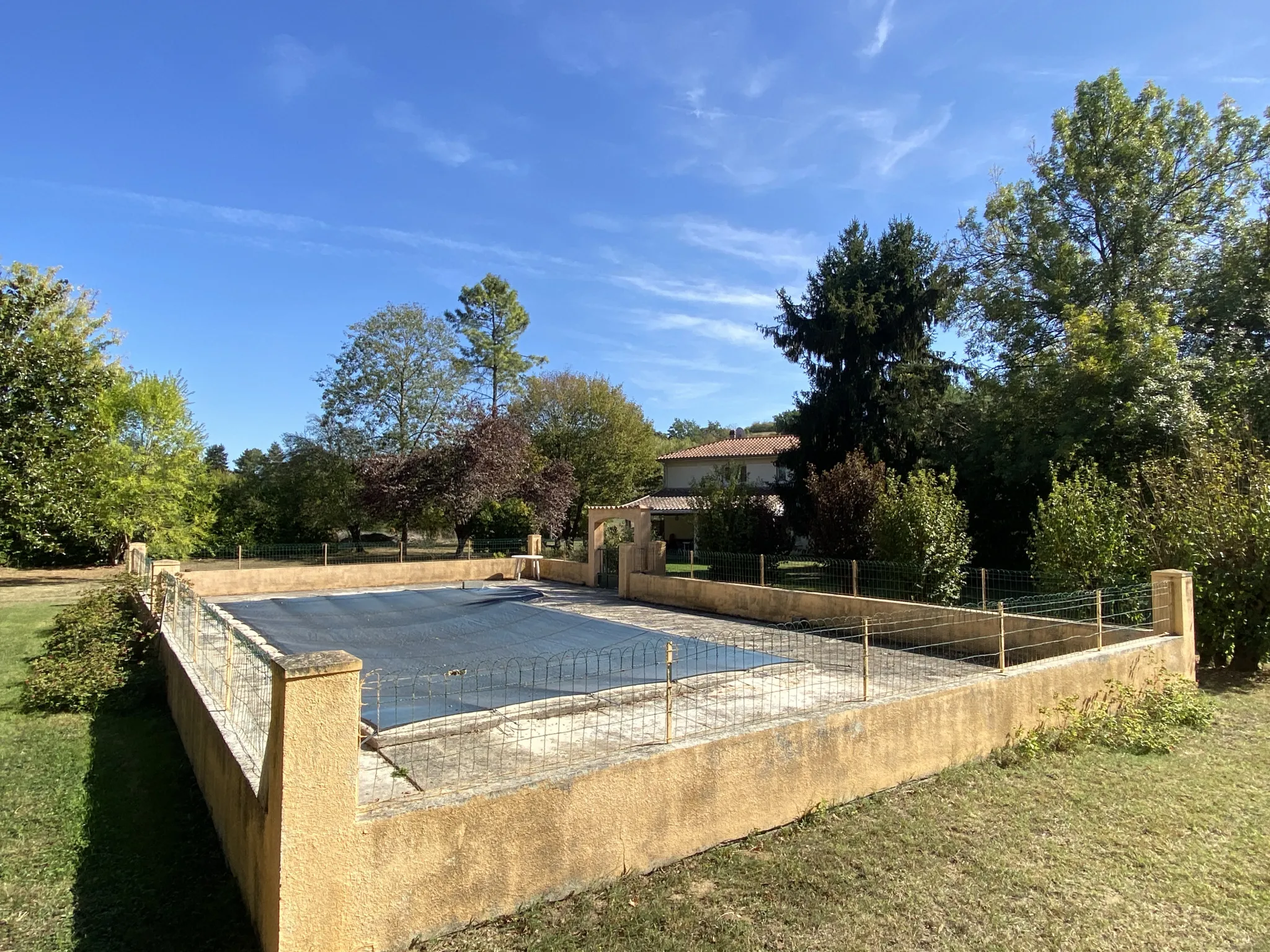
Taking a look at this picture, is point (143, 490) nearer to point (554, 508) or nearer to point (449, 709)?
point (554, 508)

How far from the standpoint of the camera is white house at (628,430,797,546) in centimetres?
3353

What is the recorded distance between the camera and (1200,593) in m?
8.99

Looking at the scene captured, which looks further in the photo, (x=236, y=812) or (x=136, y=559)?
(x=136, y=559)

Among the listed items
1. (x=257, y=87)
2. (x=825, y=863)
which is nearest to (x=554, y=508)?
(x=257, y=87)

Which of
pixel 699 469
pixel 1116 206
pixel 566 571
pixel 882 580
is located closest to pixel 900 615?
pixel 882 580

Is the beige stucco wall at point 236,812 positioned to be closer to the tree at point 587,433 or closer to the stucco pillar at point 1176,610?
the stucco pillar at point 1176,610

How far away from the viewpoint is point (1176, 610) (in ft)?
27.0

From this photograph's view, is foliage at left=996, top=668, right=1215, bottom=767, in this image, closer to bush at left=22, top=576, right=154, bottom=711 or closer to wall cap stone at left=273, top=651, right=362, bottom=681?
wall cap stone at left=273, top=651, right=362, bottom=681

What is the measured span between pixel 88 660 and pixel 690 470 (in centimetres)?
3232

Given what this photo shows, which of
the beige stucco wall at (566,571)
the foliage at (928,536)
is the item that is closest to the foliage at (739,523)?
the beige stucco wall at (566,571)

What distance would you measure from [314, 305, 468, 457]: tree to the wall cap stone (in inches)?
1199

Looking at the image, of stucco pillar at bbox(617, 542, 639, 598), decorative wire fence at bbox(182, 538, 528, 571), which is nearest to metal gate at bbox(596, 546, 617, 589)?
stucco pillar at bbox(617, 542, 639, 598)

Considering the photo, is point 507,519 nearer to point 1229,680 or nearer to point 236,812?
point 1229,680

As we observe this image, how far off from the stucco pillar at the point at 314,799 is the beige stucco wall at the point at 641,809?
0.38 ft
